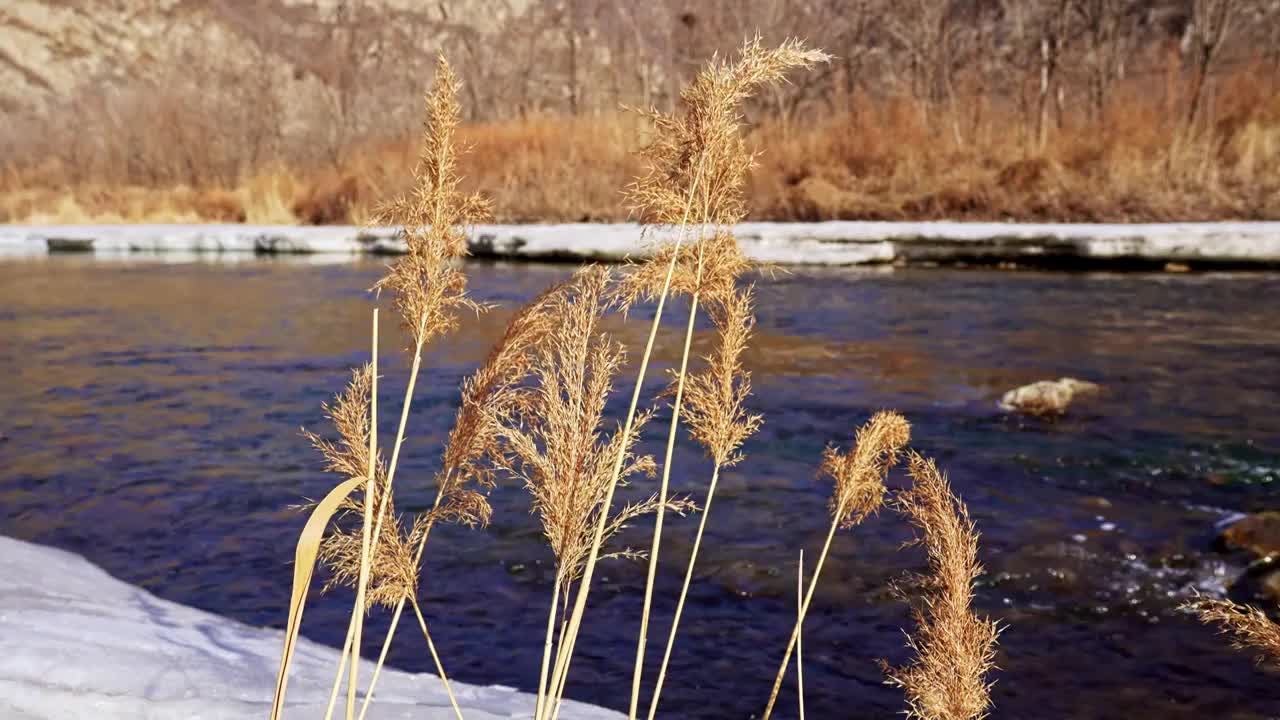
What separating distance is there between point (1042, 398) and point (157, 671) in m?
3.95

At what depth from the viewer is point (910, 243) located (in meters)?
10.0

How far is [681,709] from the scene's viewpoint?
2459 mm

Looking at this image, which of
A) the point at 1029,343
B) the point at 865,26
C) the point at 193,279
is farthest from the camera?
the point at 865,26

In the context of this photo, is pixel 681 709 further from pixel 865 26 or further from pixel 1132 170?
pixel 865 26

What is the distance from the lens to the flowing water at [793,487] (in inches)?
106

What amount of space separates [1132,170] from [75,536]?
10273 millimetres

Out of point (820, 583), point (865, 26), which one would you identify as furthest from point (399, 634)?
point (865, 26)

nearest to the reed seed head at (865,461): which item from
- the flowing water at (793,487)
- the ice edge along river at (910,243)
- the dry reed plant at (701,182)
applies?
the dry reed plant at (701,182)

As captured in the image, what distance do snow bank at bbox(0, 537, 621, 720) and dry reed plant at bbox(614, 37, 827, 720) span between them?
0.87m

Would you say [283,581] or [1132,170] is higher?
[1132,170]

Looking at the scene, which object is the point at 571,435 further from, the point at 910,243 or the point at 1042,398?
the point at 910,243

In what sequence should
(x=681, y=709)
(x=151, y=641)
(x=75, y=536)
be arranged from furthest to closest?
(x=75, y=536)
(x=681, y=709)
(x=151, y=641)

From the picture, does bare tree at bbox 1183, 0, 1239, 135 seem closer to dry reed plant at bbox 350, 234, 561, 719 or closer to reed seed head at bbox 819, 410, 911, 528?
reed seed head at bbox 819, 410, 911, 528

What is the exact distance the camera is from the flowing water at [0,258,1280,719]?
106 inches
